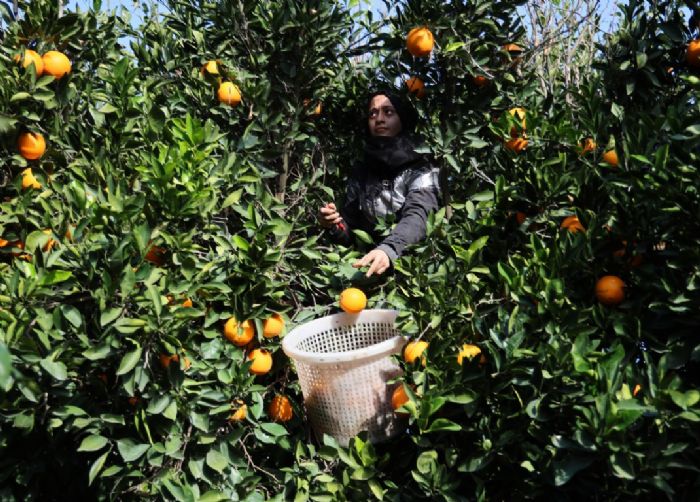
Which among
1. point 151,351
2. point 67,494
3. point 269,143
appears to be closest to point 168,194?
point 151,351

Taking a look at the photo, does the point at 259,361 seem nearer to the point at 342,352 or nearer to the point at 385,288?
the point at 342,352

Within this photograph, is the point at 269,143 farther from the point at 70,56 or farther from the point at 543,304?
the point at 543,304

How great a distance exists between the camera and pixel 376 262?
8.46ft

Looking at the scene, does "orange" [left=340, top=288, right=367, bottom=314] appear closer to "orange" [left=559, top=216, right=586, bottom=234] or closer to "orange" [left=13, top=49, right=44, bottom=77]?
"orange" [left=559, top=216, right=586, bottom=234]

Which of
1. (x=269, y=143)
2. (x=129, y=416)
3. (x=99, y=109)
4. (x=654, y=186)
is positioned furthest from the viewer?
(x=269, y=143)

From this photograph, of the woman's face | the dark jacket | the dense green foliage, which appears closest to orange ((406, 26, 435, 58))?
the dense green foliage

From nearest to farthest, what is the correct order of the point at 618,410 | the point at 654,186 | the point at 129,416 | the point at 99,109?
1. the point at 618,410
2. the point at 654,186
3. the point at 129,416
4. the point at 99,109

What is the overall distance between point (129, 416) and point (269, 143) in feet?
4.85

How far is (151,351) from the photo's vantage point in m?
2.00

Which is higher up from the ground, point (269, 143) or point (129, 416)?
point (269, 143)

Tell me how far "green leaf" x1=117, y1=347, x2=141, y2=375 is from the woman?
124 centimetres

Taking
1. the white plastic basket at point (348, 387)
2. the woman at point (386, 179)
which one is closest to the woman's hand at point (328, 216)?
the woman at point (386, 179)

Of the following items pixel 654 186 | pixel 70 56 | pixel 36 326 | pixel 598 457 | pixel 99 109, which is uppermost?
pixel 70 56

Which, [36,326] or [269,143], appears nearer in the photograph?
[36,326]
